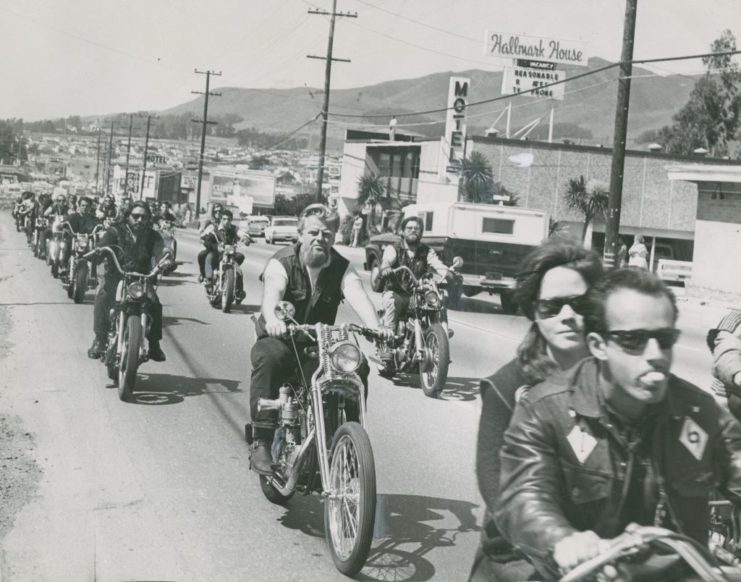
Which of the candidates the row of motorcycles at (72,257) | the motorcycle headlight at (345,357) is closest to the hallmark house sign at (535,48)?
the row of motorcycles at (72,257)

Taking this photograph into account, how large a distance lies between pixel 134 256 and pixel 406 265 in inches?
125

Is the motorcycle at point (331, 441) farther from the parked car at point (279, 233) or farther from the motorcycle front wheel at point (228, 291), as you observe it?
the parked car at point (279, 233)

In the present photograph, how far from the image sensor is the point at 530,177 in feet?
188

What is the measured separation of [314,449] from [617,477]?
10.8 feet

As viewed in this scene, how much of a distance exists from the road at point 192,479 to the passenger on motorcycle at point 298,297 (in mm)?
629

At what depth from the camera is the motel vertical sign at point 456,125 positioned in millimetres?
56531

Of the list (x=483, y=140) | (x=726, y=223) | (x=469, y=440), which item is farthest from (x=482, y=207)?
(x=483, y=140)

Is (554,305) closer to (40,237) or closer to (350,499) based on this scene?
(350,499)

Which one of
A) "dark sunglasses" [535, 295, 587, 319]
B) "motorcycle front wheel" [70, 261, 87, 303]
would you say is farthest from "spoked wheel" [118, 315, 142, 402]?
"motorcycle front wheel" [70, 261, 87, 303]

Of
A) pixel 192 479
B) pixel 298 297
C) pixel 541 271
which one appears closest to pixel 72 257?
pixel 192 479

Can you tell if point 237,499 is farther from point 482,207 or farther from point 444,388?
point 482,207

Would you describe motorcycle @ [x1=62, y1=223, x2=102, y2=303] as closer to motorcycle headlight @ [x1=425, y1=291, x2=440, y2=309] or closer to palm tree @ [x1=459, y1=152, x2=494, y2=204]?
motorcycle headlight @ [x1=425, y1=291, x2=440, y2=309]

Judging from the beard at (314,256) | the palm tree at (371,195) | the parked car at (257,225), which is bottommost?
the beard at (314,256)

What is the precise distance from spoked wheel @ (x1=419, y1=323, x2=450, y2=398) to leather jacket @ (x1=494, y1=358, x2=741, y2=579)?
7.93 metres
